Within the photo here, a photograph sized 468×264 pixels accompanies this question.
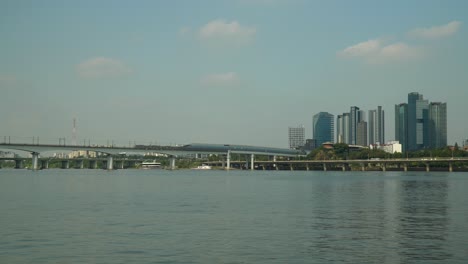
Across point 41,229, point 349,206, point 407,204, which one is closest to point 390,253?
point 41,229

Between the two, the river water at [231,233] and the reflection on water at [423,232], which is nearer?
the river water at [231,233]

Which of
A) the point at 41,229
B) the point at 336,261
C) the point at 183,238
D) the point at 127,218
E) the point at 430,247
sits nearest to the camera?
the point at 336,261

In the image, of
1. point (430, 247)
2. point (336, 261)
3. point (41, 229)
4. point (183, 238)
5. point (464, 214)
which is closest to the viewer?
point (336, 261)

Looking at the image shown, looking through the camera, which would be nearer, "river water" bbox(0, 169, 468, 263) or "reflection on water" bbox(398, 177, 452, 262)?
"river water" bbox(0, 169, 468, 263)

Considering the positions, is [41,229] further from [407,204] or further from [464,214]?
[407,204]

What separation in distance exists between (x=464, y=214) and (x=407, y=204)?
30.3 feet

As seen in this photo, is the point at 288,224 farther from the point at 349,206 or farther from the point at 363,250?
the point at 349,206

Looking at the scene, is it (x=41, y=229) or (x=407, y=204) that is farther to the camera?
(x=407, y=204)

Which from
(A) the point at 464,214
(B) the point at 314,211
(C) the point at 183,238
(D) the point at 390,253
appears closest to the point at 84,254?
(C) the point at 183,238

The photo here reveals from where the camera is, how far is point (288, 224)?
34.6 meters

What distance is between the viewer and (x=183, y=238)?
28.8 meters

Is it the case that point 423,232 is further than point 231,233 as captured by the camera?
Yes

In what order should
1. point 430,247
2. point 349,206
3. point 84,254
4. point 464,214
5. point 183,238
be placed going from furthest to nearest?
point 349,206 < point 464,214 < point 183,238 < point 430,247 < point 84,254

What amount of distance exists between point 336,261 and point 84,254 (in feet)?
32.2
